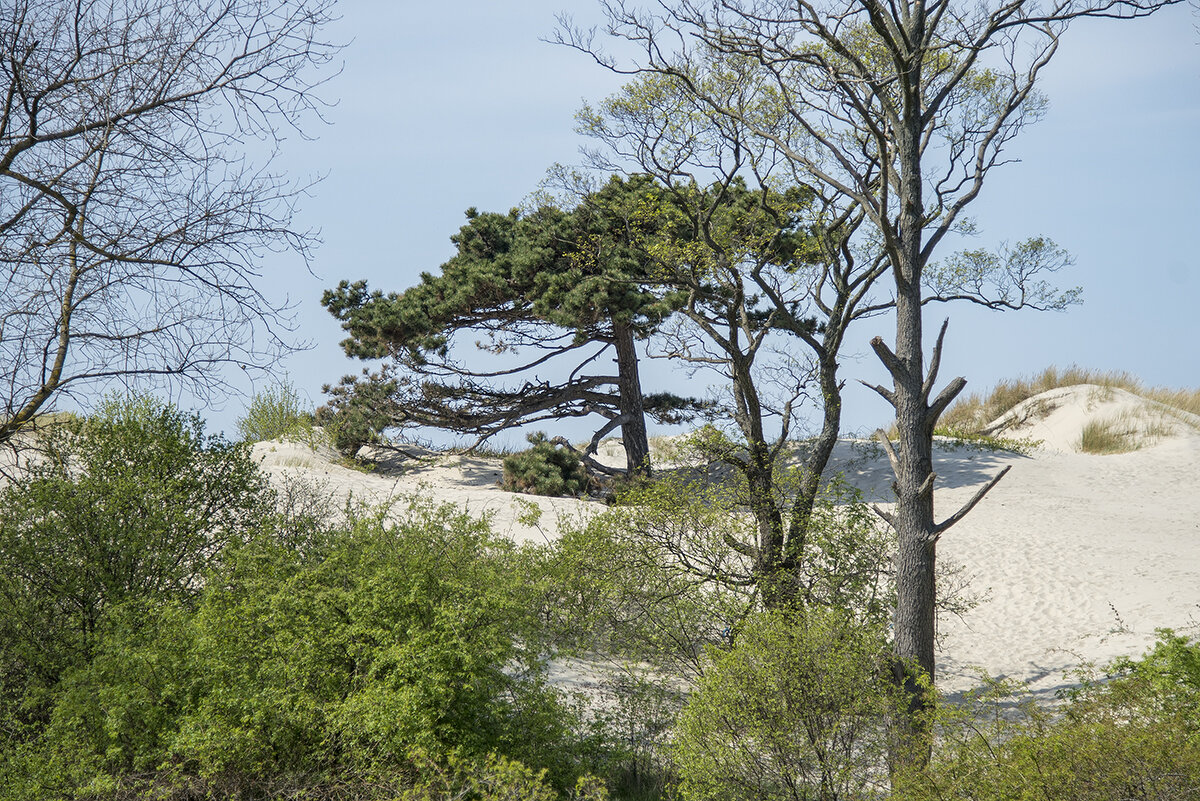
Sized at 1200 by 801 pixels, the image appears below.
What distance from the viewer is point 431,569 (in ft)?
22.7

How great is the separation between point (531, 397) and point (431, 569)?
465 inches

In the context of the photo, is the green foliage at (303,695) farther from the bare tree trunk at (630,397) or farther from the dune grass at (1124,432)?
the dune grass at (1124,432)

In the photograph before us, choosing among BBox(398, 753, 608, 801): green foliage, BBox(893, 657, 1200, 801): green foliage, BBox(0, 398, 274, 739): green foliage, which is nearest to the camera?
Answer: BBox(893, 657, 1200, 801): green foliage

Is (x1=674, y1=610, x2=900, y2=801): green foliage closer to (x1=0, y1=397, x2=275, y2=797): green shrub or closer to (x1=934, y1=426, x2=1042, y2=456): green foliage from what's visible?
(x1=0, y1=397, x2=275, y2=797): green shrub

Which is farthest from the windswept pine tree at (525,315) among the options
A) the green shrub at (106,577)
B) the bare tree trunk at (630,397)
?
the green shrub at (106,577)

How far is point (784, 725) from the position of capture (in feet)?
19.5

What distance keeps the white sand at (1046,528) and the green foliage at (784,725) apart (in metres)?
5.05

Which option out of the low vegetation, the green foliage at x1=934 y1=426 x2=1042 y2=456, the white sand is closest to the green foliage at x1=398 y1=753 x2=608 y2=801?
the low vegetation

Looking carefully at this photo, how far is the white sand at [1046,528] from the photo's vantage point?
40.1 feet

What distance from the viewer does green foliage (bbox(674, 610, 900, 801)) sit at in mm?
5879

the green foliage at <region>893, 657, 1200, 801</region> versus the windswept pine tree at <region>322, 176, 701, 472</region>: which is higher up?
the windswept pine tree at <region>322, 176, 701, 472</region>

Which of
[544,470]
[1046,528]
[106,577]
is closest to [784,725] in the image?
[106,577]

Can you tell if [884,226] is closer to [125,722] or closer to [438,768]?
[438,768]

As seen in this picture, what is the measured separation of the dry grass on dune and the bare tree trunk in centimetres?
1065
